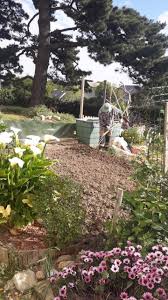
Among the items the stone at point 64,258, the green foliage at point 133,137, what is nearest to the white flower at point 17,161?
the stone at point 64,258

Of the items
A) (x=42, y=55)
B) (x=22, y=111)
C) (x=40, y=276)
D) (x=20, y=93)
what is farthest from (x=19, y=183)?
(x=20, y=93)

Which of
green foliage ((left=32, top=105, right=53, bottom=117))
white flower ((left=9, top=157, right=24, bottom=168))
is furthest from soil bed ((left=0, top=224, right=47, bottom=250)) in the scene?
green foliage ((left=32, top=105, right=53, bottom=117))

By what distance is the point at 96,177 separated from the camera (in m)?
5.45

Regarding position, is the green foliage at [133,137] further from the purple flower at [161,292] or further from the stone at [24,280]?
the purple flower at [161,292]

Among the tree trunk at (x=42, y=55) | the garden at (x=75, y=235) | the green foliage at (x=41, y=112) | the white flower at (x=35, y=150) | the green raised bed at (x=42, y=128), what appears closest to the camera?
the garden at (x=75, y=235)

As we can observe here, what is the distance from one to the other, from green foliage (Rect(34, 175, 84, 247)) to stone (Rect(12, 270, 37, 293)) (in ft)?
1.12

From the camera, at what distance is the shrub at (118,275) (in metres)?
2.50

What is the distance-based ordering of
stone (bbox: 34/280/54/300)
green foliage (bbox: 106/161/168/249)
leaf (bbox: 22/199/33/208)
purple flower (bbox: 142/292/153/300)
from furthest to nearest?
1. leaf (bbox: 22/199/33/208)
2. stone (bbox: 34/280/54/300)
3. green foliage (bbox: 106/161/168/249)
4. purple flower (bbox: 142/292/153/300)

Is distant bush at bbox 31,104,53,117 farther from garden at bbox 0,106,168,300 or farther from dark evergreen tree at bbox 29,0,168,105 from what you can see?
garden at bbox 0,106,168,300

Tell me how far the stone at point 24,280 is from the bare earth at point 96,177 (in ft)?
2.05

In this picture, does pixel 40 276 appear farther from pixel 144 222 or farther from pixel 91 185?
pixel 91 185

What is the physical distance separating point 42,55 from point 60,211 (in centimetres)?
1721

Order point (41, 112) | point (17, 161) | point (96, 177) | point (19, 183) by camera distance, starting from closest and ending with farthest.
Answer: point (17, 161)
point (19, 183)
point (96, 177)
point (41, 112)

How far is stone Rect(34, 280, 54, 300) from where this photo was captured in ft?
10.0
